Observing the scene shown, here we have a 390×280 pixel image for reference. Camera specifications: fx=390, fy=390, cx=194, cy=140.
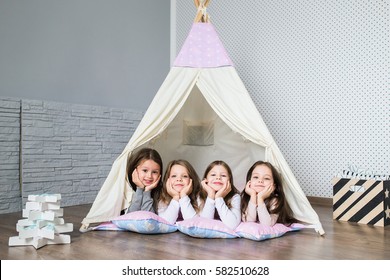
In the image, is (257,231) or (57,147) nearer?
(257,231)

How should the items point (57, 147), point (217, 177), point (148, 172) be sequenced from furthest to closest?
1. point (57, 147)
2. point (148, 172)
3. point (217, 177)

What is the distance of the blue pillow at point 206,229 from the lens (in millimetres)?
1868

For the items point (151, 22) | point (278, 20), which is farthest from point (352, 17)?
point (151, 22)

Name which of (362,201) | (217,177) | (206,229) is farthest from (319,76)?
(206,229)

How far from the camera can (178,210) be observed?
6.83ft

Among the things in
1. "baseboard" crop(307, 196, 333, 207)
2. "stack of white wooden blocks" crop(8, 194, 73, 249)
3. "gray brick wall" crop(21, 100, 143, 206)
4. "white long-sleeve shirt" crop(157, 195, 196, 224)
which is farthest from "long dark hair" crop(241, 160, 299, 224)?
"gray brick wall" crop(21, 100, 143, 206)

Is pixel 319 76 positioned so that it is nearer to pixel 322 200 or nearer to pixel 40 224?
pixel 322 200

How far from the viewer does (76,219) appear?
2.41 meters

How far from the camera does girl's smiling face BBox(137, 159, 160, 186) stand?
2.18 metres

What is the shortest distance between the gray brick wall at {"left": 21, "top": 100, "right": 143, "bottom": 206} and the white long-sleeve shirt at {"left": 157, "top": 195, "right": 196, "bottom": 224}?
3.75ft

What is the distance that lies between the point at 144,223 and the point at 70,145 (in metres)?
1.30

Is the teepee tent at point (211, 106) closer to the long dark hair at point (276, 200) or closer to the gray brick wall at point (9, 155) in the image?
the long dark hair at point (276, 200)

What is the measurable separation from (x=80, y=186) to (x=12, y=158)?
1.90ft

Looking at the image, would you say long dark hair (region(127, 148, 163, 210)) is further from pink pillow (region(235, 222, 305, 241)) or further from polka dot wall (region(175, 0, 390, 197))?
polka dot wall (region(175, 0, 390, 197))
